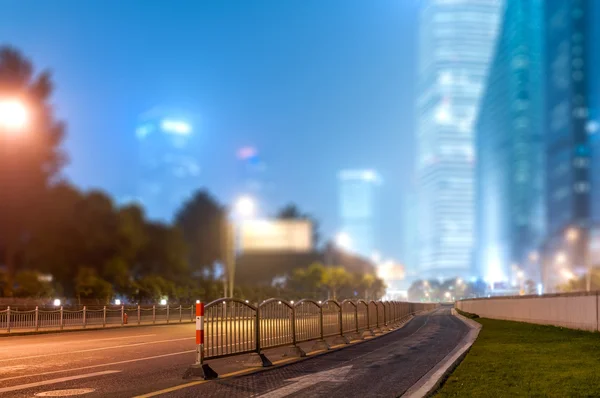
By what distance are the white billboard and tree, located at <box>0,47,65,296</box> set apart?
17.2 meters

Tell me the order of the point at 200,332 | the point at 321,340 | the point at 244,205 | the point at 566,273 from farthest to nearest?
the point at 566,273, the point at 244,205, the point at 321,340, the point at 200,332

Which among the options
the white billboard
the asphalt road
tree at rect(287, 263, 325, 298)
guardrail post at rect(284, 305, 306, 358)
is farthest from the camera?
tree at rect(287, 263, 325, 298)

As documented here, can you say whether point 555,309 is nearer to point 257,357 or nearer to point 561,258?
point 257,357

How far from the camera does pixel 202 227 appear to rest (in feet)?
329

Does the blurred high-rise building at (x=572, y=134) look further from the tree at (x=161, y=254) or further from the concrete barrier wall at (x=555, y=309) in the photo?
the concrete barrier wall at (x=555, y=309)

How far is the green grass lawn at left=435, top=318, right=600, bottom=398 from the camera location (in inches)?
348

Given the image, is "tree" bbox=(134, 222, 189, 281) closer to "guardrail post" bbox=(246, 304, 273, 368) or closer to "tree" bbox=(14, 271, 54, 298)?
"tree" bbox=(14, 271, 54, 298)

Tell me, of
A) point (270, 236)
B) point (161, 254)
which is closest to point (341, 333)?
point (270, 236)

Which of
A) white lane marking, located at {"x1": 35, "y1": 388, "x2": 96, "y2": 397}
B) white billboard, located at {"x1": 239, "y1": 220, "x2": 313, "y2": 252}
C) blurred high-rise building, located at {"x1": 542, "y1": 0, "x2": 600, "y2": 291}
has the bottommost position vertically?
white lane marking, located at {"x1": 35, "y1": 388, "x2": 96, "y2": 397}

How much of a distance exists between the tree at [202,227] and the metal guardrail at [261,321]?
6498 centimetres

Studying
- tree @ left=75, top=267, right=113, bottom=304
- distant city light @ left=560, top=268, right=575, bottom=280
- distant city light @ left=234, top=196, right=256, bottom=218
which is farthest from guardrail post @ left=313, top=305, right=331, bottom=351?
distant city light @ left=560, top=268, right=575, bottom=280

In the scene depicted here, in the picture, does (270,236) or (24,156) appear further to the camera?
(270,236)

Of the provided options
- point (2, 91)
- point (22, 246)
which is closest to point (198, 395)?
point (22, 246)

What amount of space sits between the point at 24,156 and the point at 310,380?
4463 centimetres
